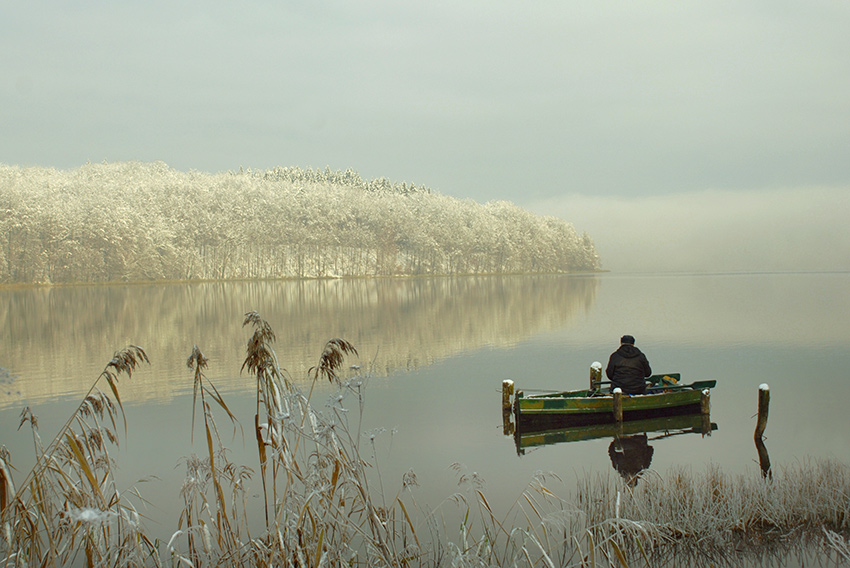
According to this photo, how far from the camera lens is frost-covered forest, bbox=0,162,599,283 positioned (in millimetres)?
82500

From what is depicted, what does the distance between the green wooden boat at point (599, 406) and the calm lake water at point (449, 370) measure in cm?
80

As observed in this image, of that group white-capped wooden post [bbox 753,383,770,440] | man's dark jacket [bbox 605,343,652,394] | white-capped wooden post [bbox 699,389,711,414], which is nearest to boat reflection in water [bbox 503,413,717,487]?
white-capped wooden post [bbox 699,389,711,414]

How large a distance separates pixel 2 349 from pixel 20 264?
6078cm

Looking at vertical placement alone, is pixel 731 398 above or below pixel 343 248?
below

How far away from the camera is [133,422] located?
15.2m

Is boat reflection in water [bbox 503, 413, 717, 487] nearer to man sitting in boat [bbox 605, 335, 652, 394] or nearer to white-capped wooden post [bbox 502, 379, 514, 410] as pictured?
white-capped wooden post [bbox 502, 379, 514, 410]

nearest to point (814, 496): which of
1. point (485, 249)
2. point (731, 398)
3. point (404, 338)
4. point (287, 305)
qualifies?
point (731, 398)

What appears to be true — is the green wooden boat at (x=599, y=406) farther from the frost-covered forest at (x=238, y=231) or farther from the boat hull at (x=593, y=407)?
the frost-covered forest at (x=238, y=231)

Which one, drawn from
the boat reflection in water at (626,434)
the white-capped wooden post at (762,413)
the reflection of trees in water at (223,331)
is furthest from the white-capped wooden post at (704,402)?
the reflection of trees in water at (223,331)

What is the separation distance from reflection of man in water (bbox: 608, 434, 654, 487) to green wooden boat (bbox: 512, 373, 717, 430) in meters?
0.87

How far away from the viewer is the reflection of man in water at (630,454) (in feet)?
39.6

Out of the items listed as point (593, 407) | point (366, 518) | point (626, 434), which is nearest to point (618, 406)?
point (593, 407)

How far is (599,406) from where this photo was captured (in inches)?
585

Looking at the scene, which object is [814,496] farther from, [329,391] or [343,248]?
[343,248]
